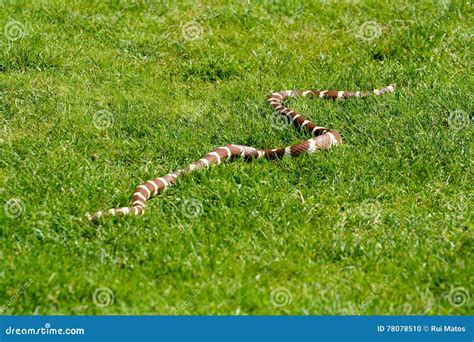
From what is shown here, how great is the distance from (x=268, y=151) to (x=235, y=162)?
1.30 ft

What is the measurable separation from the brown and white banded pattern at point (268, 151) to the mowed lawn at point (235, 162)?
0.41ft

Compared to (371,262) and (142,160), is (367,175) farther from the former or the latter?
(142,160)

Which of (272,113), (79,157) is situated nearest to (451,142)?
(272,113)

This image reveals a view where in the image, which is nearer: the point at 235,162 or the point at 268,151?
the point at 235,162

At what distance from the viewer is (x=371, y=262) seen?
6.94m

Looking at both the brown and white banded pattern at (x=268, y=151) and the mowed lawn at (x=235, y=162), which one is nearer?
the mowed lawn at (x=235, y=162)

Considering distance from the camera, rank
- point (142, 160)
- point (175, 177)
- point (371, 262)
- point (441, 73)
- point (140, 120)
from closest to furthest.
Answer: point (371, 262)
point (175, 177)
point (142, 160)
point (140, 120)
point (441, 73)

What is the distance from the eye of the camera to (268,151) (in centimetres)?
892

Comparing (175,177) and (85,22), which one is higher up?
(175,177)

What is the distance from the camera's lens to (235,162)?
873 cm

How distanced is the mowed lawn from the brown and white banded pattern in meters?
0.12

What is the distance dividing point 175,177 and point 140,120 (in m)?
1.62

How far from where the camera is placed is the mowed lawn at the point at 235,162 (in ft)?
21.7

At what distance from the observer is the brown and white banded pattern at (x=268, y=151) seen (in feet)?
25.8
